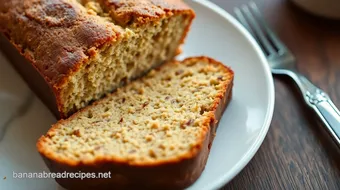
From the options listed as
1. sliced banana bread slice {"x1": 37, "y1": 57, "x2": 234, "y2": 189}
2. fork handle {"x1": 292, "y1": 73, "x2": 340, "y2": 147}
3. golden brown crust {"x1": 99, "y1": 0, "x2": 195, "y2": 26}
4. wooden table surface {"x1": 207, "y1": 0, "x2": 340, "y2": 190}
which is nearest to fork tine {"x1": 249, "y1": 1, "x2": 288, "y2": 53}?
wooden table surface {"x1": 207, "y1": 0, "x2": 340, "y2": 190}

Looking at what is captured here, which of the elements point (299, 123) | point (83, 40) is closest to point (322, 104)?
point (299, 123)

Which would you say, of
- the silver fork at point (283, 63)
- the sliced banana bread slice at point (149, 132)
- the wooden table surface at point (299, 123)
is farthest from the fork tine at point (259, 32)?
the sliced banana bread slice at point (149, 132)

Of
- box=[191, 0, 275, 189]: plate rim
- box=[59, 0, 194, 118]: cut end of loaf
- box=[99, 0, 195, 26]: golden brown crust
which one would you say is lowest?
box=[191, 0, 275, 189]: plate rim

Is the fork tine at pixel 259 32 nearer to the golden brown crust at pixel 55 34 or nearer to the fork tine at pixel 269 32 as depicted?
the fork tine at pixel 269 32

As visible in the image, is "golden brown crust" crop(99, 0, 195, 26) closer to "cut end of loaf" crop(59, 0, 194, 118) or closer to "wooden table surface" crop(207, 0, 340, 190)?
"cut end of loaf" crop(59, 0, 194, 118)

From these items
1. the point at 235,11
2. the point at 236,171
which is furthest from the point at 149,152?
the point at 235,11
